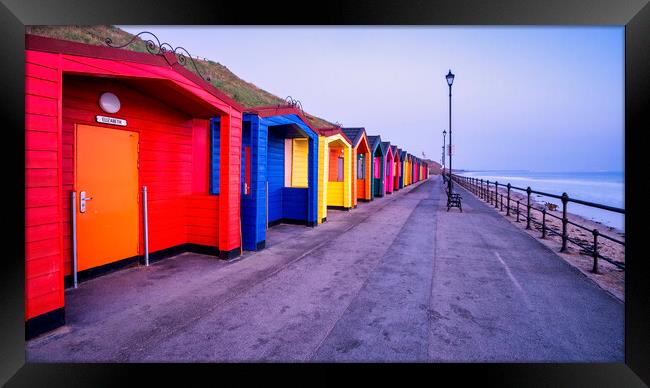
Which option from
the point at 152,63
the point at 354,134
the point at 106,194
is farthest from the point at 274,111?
the point at 354,134

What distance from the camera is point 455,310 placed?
13.9ft

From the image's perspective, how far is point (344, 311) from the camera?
4.21m

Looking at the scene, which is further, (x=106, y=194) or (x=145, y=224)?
(x=145, y=224)

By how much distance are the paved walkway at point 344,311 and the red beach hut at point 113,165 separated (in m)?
0.50

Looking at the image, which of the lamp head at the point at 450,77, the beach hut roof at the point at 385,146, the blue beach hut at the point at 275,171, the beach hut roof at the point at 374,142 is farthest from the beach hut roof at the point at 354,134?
the beach hut roof at the point at 385,146

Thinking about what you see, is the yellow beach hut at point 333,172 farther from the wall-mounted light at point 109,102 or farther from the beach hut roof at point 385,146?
the wall-mounted light at point 109,102

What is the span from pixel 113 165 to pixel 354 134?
1255 centimetres

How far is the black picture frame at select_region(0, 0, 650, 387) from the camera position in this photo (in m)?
3.00

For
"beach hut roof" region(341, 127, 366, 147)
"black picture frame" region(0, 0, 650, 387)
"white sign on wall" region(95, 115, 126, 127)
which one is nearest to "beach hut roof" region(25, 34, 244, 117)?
"black picture frame" region(0, 0, 650, 387)

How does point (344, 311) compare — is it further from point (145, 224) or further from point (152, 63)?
point (152, 63)

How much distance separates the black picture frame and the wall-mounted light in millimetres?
2055

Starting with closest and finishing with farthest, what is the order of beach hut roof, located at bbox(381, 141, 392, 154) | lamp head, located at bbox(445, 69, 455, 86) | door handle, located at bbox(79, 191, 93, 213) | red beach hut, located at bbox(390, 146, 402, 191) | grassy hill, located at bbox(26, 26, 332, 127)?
door handle, located at bbox(79, 191, 93, 213)
lamp head, located at bbox(445, 69, 455, 86)
beach hut roof, located at bbox(381, 141, 392, 154)
red beach hut, located at bbox(390, 146, 402, 191)
grassy hill, located at bbox(26, 26, 332, 127)

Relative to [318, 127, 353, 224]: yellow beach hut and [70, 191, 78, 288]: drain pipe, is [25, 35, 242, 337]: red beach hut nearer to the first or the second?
[70, 191, 78, 288]: drain pipe

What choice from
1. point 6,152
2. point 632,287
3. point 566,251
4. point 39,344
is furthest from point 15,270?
point 566,251
